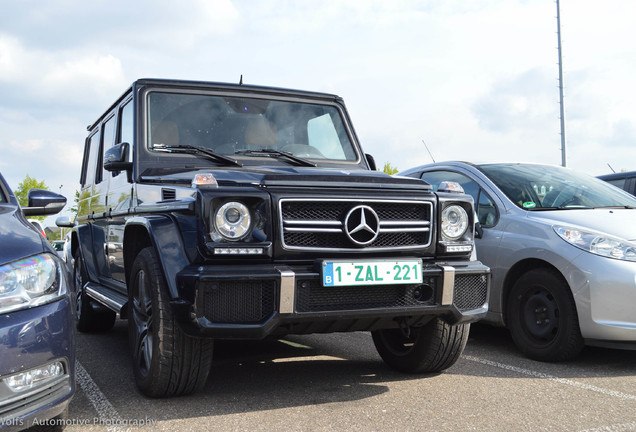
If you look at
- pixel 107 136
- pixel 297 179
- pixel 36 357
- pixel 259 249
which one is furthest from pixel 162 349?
pixel 107 136

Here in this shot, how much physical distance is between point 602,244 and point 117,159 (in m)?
3.51

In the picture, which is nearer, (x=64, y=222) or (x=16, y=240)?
(x=16, y=240)

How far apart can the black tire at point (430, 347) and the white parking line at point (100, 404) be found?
76.8 inches

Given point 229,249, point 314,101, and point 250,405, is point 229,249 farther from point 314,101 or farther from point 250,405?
point 314,101

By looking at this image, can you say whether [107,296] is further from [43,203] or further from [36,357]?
[36,357]

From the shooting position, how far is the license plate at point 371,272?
348cm

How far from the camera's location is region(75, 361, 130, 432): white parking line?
3.43m

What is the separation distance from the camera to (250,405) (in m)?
3.77

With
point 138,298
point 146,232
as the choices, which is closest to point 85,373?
point 138,298

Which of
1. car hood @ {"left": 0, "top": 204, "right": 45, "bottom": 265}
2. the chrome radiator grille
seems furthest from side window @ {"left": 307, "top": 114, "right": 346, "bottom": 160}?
car hood @ {"left": 0, "top": 204, "right": 45, "bottom": 265}

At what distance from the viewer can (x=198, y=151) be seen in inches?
182

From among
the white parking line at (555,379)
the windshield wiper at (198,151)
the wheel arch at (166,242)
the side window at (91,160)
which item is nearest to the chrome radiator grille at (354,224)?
the wheel arch at (166,242)

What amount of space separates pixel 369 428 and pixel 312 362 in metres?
1.70

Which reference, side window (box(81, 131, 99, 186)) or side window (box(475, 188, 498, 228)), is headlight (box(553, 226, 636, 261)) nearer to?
side window (box(475, 188, 498, 228))
